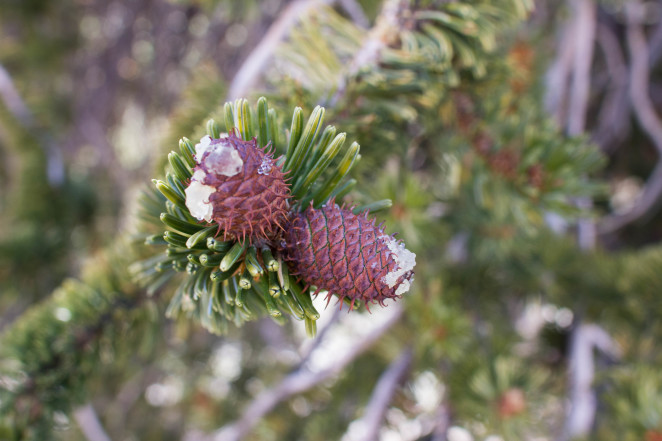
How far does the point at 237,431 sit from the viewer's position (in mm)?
781

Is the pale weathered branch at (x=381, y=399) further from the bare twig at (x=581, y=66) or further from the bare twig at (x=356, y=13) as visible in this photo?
the bare twig at (x=356, y=13)

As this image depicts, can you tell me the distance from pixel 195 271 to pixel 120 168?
1448 millimetres

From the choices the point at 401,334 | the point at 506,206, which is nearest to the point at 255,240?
the point at 506,206

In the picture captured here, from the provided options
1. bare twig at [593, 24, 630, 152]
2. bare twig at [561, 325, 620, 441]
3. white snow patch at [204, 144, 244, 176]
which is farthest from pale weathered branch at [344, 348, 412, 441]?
bare twig at [593, 24, 630, 152]

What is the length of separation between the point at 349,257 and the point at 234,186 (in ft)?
0.28

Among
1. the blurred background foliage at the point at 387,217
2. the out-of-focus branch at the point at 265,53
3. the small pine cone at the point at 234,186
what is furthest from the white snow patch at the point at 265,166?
the out-of-focus branch at the point at 265,53

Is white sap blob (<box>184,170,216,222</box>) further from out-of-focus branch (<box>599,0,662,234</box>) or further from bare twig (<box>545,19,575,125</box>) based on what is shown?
out-of-focus branch (<box>599,0,662,234</box>)

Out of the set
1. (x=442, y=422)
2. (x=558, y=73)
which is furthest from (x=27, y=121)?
(x=558, y=73)

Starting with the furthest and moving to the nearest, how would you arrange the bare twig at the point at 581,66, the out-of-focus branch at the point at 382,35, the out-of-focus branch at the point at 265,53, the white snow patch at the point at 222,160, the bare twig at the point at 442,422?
the bare twig at the point at 581,66 < the bare twig at the point at 442,422 < the out-of-focus branch at the point at 265,53 < the out-of-focus branch at the point at 382,35 < the white snow patch at the point at 222,160

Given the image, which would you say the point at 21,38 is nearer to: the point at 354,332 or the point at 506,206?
the point at 354,332

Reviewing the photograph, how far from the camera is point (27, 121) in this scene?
39.5 inches

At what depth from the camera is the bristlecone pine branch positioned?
10.3 inches

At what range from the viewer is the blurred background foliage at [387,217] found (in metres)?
0.50

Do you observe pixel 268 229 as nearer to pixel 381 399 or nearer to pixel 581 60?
pixel 381 399
